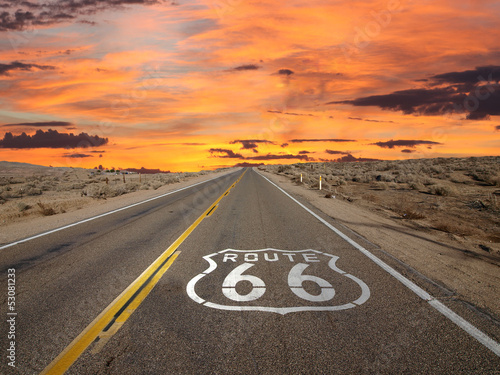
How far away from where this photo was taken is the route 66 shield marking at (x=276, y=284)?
4.16 metres

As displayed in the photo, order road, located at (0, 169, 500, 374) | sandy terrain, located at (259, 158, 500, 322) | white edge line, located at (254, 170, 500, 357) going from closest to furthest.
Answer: road, located at (0, 169, 500, 374) < white edge line, located at (254, 170, 500, 357) < sandy terrain, located at (259, 158, 500, 322)

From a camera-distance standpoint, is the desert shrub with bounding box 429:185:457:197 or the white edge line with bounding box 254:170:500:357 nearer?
the white edge line with bounding box 254:170:500:357

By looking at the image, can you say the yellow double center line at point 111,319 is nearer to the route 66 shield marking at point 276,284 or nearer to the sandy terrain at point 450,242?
the route 66 shield marking at point 276,284

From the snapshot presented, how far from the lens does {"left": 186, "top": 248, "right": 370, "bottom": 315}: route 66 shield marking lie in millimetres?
4157

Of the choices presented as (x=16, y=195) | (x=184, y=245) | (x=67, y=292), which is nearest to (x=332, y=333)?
(x=67, y=292)

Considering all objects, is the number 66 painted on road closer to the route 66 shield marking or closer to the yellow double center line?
the route 66 shield marking

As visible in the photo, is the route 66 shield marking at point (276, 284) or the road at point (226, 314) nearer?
the road at point (226, 314)

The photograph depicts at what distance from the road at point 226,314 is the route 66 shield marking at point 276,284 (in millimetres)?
21

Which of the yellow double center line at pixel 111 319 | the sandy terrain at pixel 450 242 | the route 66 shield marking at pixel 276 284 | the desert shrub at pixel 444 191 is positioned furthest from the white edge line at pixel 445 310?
the desert shrub at pixel 444 191

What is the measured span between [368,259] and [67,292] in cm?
524

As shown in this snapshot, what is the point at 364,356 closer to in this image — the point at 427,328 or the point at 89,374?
the point at 427,328

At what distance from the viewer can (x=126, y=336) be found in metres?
3.42

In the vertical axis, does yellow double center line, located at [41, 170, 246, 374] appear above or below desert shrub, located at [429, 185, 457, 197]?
above

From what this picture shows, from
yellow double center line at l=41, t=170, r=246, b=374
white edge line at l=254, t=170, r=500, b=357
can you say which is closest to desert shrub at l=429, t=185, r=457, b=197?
white edge line at l=254, t=170, r=500, b=357
